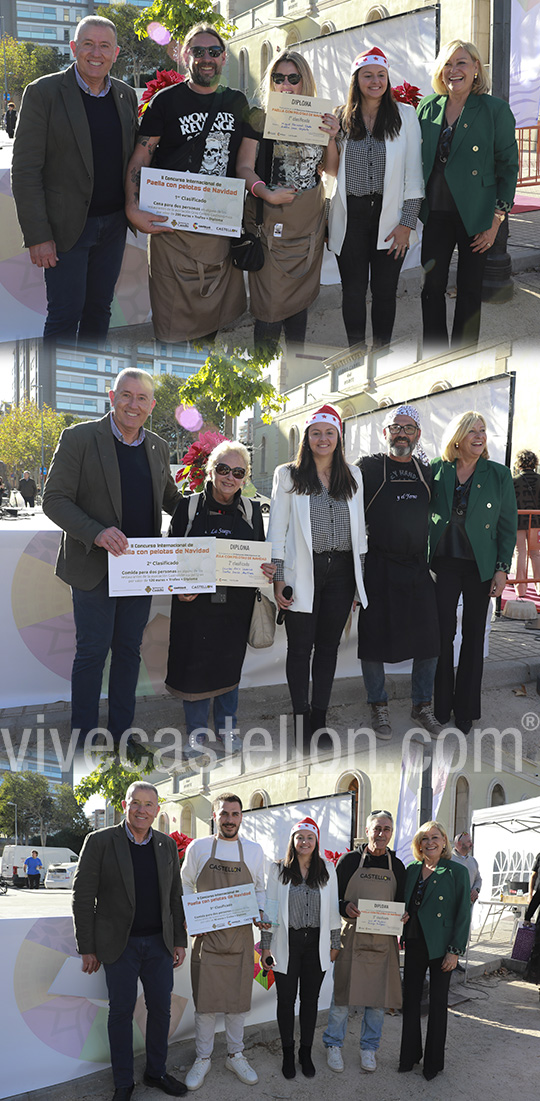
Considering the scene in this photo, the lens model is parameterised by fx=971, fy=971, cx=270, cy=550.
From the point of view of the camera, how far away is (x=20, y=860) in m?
5.13

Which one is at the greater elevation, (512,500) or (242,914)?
(512,500)

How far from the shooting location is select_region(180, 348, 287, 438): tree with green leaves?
19.7 ft

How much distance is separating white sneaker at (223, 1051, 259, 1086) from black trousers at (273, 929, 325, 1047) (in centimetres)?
24

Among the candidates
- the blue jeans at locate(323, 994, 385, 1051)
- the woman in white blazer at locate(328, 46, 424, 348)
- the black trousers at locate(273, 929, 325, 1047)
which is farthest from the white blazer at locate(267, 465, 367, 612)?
the blue jeans at locate(323, 994, 385, 1051)

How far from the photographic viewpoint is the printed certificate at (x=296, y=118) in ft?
16.3

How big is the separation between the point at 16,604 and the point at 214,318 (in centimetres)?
207

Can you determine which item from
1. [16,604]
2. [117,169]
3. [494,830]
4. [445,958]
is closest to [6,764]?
[16,604]

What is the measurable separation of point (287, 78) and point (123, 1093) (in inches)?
203

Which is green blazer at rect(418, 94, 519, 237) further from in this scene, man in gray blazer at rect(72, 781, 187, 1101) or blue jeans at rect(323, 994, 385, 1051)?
blue jeans at rect(323, 994, 385, 1051)

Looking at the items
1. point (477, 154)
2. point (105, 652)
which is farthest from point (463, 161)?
point (105, 652)

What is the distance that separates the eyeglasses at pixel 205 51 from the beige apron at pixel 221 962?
4.05 meters

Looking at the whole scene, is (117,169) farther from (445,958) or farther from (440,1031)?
(440,1031)

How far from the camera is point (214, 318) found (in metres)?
5.50

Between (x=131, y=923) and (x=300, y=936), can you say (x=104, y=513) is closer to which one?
(x=131, y=923)
